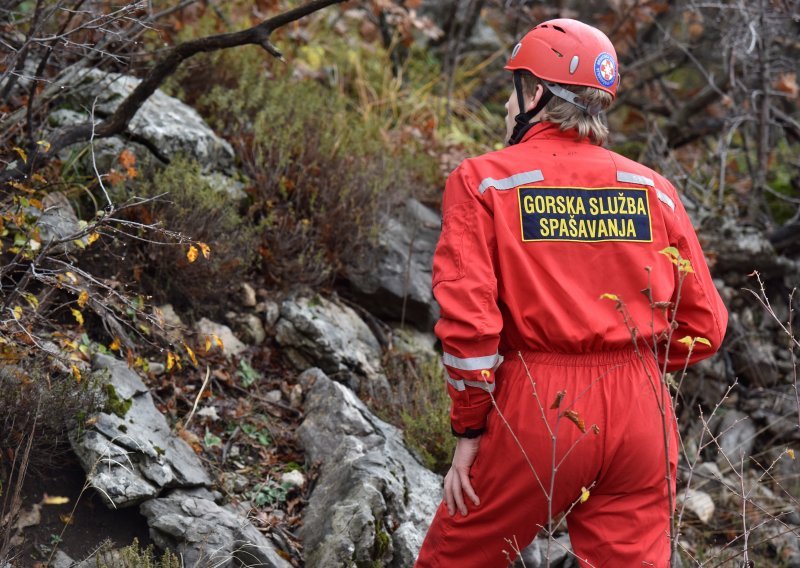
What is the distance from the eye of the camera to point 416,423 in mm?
4262

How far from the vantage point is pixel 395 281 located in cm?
534

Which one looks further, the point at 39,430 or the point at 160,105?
the point at 160,105

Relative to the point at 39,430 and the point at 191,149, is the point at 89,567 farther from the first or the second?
the point at 191,149

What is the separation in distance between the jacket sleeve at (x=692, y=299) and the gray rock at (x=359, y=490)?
4.51ft

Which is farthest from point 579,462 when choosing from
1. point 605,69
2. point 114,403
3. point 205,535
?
point 114,403

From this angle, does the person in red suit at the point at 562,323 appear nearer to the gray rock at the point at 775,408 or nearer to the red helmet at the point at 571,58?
the red helmet at the point at 571,58

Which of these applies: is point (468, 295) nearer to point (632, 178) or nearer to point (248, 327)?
point (632, 178)

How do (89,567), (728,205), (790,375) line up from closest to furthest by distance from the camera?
1. (89,567)
2. (790,375)
3. (728,205)

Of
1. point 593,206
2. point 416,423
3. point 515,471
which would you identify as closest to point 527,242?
point 593,206

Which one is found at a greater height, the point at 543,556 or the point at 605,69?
the point at 605,69

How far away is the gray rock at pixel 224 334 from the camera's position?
4.64m

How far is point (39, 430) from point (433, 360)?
7.72ft

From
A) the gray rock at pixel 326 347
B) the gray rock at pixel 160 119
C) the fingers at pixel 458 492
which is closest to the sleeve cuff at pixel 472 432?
the fingers at pixel 458 492

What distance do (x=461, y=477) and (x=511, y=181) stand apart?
95cm
